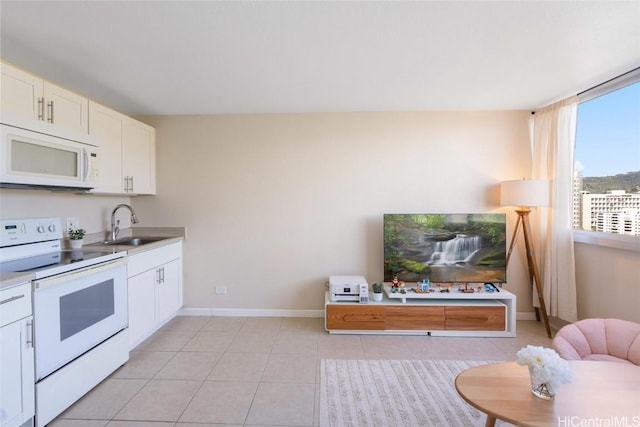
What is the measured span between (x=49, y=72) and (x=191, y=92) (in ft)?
3.45

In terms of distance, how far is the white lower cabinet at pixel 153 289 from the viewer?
2.59 metres

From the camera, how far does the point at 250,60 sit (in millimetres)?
2213

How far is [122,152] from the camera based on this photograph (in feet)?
9.71

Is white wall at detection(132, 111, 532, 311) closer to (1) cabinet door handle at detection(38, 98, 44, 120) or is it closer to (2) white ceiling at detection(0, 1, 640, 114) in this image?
(2) white ceiling at detection(0, 1, 640, 114)

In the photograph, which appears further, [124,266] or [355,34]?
[124,266]

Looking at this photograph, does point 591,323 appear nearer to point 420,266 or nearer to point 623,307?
point 623,307

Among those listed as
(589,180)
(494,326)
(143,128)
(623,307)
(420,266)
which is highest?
(143,128)

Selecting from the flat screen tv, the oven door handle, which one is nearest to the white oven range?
the oven door handle

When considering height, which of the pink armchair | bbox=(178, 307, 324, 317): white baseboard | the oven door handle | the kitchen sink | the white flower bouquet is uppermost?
the kitchen sink

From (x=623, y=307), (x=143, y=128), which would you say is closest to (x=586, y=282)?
(x=623, y=307)

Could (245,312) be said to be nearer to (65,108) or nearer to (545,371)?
(65,108)

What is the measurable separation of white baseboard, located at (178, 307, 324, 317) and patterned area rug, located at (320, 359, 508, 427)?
988mm

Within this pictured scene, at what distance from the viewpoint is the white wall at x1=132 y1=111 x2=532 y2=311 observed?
341 centimetres
